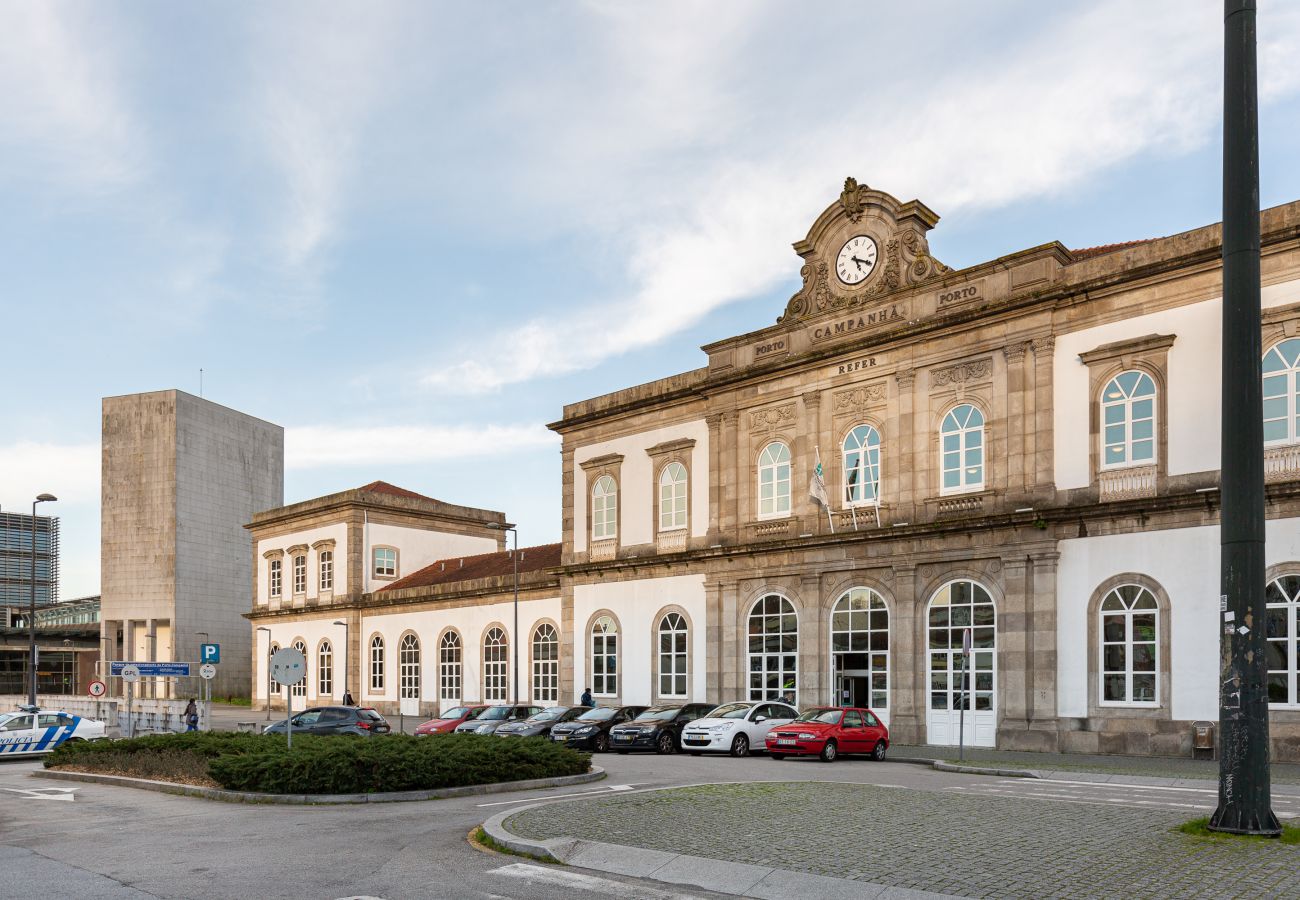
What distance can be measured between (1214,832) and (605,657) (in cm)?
3159

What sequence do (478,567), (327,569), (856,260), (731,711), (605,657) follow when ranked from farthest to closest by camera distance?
1. (327,569)
2. (478,567)
3. (605,657)
4. (856,260)
5. (731,711)

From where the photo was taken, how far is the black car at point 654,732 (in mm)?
30156

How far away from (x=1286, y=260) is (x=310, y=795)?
22.8 m

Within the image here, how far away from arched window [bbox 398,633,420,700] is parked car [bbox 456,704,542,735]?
20.7m

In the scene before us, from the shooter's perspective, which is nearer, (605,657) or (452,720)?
(452,720)

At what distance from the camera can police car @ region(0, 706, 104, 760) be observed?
97.7 feet

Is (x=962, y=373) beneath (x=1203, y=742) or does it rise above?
above

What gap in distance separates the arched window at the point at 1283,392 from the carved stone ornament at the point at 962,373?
703 centimetres

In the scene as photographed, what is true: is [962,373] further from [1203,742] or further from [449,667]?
[449,667]

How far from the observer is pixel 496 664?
50.0 metres

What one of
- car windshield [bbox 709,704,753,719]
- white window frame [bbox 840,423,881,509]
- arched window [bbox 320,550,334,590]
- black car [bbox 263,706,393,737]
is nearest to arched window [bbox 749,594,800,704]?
white window frame [bbox 840,423,881,509]

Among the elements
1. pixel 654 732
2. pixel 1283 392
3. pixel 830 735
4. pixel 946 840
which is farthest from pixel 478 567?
pixel 946 840

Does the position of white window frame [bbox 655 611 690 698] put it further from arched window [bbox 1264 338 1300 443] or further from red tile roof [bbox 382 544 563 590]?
arched window [bbox 1264 338 1300 443]

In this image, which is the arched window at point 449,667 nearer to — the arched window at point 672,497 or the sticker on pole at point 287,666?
the arched window at point 672,497
